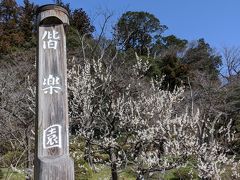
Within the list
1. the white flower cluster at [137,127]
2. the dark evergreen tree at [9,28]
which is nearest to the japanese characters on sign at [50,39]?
the white flower cluster at [137,127]

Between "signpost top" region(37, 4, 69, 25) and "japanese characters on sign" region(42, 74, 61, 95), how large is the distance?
0.39m

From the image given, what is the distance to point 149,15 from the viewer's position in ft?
99.7

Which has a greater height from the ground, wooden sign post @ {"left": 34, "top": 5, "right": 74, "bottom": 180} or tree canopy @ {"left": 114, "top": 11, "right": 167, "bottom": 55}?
tree canopy @ {"left": 114, "top": 11, "right": 167, "bottom": 55}

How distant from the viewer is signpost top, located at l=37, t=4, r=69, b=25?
259cm

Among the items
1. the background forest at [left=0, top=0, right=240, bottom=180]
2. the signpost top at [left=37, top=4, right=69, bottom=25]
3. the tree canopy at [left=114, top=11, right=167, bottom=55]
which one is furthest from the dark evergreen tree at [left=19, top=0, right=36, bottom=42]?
the signpost top at [left=37, top=4, right=69, bottom=25]

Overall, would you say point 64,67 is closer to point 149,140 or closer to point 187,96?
point 149,140

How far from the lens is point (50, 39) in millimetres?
2604

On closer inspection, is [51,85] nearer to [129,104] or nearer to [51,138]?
[51,138]

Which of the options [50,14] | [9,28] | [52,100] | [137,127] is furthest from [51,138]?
[9,28]

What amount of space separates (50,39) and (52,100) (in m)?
0.43

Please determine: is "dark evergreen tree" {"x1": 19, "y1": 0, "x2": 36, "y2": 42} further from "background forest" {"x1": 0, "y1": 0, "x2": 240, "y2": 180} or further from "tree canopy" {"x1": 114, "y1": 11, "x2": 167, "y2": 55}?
"tree canopy" {"x1": 114, "y1": 11, "x2": 167, "y2": 55}

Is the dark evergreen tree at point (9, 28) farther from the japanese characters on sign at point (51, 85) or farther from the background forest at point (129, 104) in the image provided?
the japanese characters on sign at point (51, 85)

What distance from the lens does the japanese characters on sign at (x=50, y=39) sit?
259 centimetres

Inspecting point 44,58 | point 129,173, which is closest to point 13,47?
point 129,173
